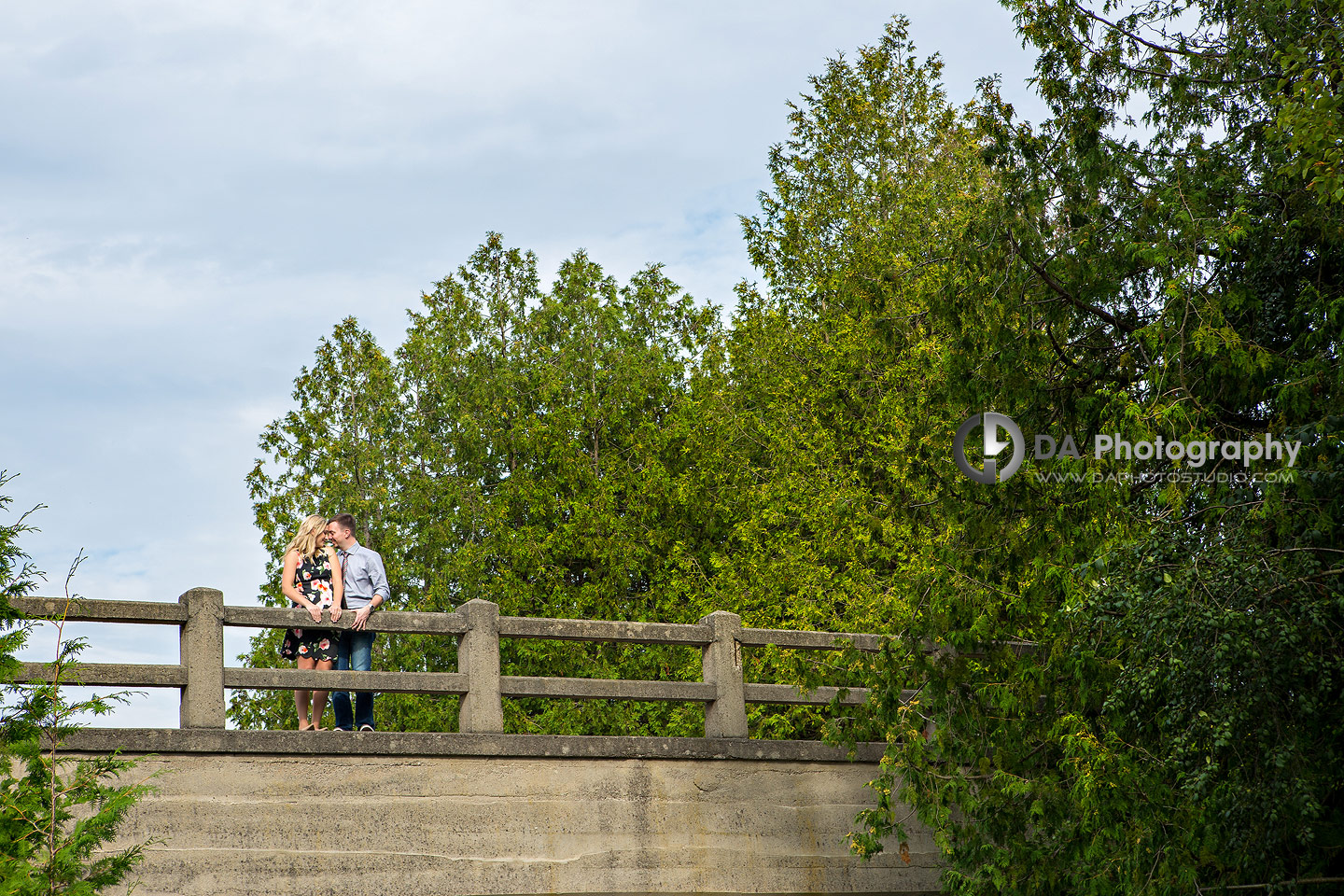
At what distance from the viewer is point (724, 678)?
32.3 ft

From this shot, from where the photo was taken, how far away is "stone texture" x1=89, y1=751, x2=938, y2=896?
7777 millimetres

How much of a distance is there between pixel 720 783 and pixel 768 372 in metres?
11.3

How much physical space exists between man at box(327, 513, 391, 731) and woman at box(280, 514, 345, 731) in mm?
80

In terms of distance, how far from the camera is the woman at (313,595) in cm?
891

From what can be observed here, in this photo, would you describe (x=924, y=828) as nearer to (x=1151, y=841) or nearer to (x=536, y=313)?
(x=1151, y=841)

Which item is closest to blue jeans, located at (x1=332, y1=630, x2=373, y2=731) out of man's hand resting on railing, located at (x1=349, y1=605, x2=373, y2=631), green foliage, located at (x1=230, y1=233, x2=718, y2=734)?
man's hand resting on railing, located at (x1=349, y1=605, x2=373, y2=631)

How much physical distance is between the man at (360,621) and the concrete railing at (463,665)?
0.77 ft

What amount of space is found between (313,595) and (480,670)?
1.35m

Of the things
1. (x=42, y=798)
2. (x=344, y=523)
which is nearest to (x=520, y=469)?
(x=344, y=523)

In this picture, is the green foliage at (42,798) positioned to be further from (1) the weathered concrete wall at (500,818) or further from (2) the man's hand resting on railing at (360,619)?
(2) the man's hand resting on railing at (360,619)

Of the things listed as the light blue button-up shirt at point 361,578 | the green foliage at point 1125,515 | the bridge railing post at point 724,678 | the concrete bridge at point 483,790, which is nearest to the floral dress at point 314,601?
the light blue button-up shirt at point 361,578

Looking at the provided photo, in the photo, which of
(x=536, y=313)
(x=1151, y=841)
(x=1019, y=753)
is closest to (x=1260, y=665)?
(x=1151, y=841)

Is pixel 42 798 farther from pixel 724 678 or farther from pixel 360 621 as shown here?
pixel 724 678

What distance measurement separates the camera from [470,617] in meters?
8.94
